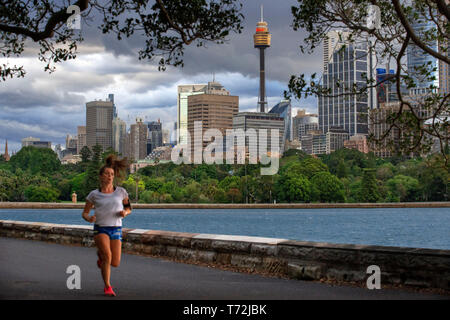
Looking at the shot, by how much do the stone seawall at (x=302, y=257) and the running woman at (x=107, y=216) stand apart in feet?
9.91

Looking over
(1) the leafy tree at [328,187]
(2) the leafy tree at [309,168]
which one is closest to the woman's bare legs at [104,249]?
(1) the leafy tree at [328,187]

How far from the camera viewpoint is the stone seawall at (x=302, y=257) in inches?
A: 301

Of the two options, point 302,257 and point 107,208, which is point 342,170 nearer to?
point 302,257

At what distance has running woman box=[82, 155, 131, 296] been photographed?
6.83 metres

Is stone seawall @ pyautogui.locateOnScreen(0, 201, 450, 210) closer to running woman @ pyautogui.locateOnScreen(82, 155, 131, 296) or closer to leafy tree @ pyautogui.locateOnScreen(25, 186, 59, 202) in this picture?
leafy tree @ pyautogui.locateOnScreen(25, 186, 59, 202)

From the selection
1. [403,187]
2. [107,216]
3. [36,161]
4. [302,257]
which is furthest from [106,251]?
[36,161]

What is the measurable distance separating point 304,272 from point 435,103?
5.77 metres

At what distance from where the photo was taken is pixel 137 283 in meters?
8.11

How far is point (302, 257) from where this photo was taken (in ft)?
29.1

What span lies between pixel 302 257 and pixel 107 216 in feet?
11.0

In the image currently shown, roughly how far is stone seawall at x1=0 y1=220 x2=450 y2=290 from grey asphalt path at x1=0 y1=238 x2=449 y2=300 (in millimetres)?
273
